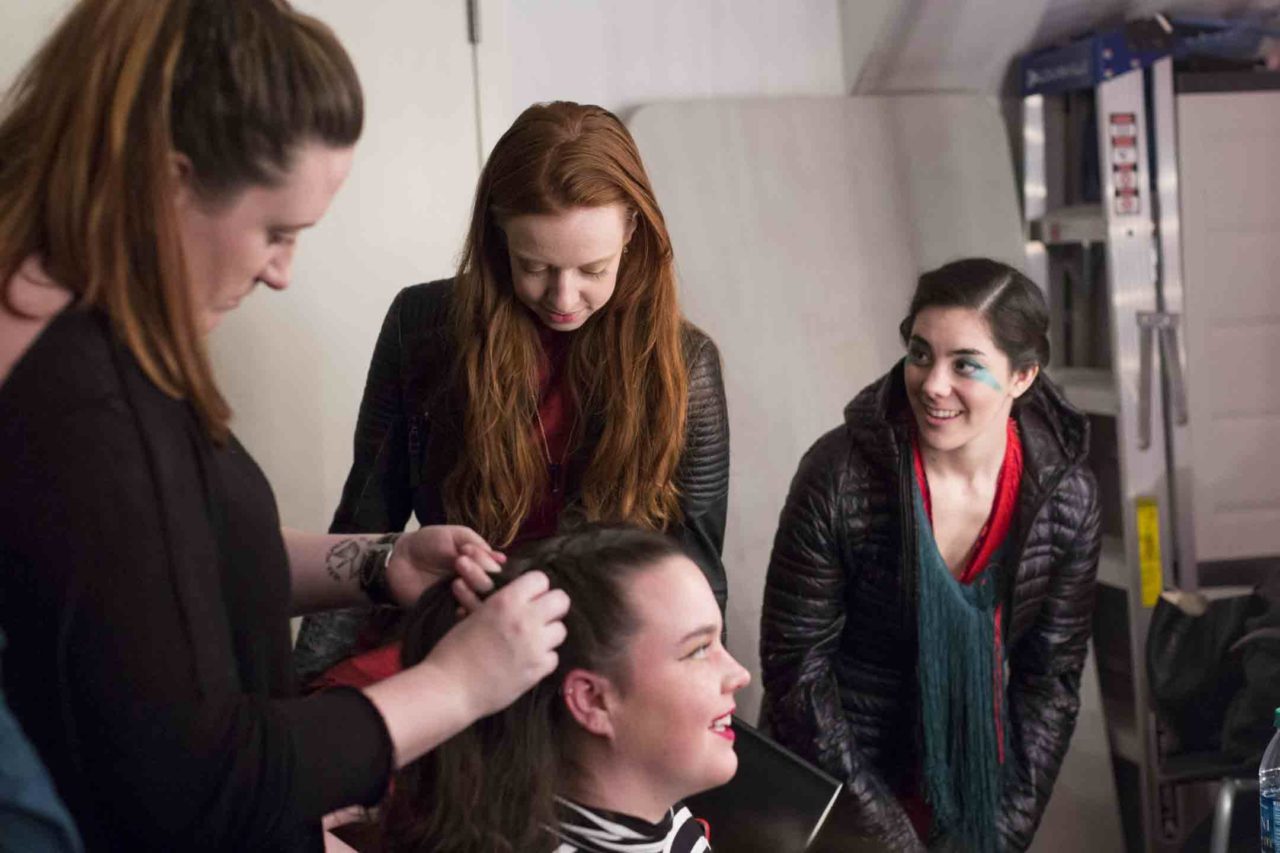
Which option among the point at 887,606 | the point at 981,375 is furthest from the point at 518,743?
the point at 981,375

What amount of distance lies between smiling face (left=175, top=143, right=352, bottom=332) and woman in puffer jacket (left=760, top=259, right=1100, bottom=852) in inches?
50.5

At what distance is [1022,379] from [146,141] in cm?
157

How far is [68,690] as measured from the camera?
93cm

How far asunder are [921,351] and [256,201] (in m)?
1.38

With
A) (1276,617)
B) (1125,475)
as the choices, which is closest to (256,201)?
(1276,617)

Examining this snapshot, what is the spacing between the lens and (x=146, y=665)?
939 millimetres

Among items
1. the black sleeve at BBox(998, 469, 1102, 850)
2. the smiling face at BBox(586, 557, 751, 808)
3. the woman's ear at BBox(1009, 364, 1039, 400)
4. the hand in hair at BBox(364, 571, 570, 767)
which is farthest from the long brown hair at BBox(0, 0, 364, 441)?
the black sleeve at BBox(998, 469, 1102, 850)

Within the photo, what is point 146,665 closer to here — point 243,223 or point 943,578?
point 243,223

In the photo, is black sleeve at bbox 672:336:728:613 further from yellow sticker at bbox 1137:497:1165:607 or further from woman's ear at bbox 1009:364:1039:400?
yellow sticker at bbox 1137:497:1165:607

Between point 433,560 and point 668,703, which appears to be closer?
point 433,560

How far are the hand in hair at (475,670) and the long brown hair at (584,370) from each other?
2.16ft

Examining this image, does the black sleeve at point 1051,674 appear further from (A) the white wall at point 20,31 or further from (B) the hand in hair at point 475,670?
(A) the white wall at point 20,31

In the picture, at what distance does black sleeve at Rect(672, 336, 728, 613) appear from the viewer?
1977 mm

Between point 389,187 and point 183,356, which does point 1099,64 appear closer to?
point 389,187
